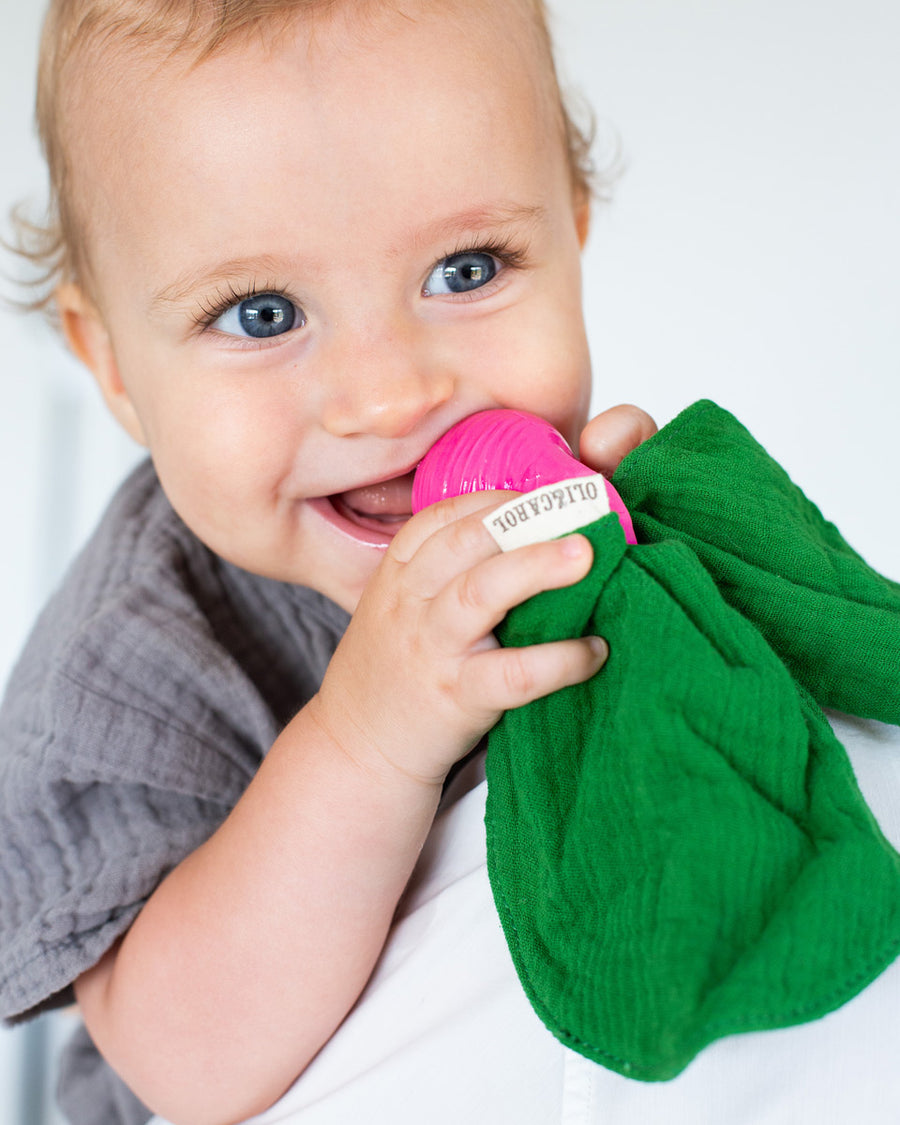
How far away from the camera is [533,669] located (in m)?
0.50

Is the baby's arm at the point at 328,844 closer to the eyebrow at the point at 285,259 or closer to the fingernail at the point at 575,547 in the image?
the fingernail at the point at 575,547

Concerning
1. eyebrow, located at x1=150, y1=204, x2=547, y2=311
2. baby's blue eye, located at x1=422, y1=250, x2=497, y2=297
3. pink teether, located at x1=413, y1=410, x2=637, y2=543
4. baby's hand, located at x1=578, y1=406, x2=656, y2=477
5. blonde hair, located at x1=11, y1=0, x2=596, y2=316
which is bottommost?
baby's hand, located at x1=578, y1=406, x2=656, y2=477

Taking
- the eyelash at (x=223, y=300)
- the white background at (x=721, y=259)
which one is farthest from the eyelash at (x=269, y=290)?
the white background at (x=721, y=259)

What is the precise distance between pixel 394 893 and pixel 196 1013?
0.16 meters

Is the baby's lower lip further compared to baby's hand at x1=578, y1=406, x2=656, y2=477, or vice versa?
the baby's lower lip

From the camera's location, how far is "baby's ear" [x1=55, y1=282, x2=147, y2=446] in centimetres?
90

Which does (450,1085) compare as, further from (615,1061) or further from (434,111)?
(434,111)

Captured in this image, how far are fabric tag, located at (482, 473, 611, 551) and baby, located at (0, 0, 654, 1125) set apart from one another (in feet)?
0.09

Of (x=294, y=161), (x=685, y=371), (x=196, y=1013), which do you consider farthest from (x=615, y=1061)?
(x=685, y=371)

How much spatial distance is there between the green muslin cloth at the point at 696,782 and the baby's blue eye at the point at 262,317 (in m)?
0.24

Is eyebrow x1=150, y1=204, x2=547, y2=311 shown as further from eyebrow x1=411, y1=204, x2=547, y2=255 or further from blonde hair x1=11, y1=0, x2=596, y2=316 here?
blonde hair x1=11, y1=0, x2=596, y2=316

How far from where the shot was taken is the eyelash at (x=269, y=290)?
0.69 meters

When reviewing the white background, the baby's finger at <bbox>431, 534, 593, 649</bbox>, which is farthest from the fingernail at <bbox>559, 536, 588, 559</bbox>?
the white background

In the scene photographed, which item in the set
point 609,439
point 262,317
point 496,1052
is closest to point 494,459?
point 609,439
